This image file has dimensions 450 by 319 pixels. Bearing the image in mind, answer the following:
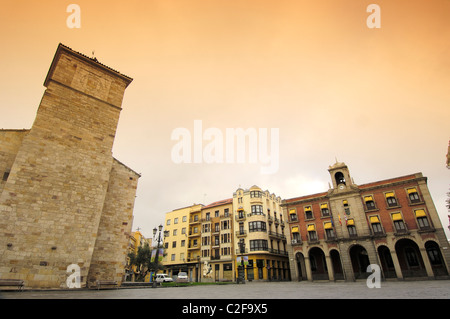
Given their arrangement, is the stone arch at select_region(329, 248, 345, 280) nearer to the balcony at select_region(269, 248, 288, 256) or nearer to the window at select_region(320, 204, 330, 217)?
the window at select_region(320, 204, 330, 217)

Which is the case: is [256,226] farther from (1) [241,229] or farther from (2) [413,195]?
(2) [413,195]

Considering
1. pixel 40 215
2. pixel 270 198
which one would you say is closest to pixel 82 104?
pixel 40 215

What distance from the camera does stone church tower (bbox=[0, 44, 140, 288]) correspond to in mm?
11836

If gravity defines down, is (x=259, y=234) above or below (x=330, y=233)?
above

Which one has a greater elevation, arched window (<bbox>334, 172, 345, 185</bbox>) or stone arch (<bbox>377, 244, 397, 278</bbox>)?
arched window (<bbox>334, 172, 345, 185</bbox>)

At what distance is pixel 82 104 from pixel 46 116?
8.25 ft

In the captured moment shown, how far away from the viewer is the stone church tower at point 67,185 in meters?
11.8

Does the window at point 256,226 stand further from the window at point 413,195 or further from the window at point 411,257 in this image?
the window at point 413,195

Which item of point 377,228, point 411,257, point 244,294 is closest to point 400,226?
point 377,228

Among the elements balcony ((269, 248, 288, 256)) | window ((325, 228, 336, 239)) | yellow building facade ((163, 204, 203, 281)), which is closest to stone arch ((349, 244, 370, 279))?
window ((325, 228, 336, 239))

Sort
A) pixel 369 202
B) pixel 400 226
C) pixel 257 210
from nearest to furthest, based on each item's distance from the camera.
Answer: pixel 400 226 → pixel 369 202 → pixel 257 210

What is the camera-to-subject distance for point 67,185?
45.6 feet
